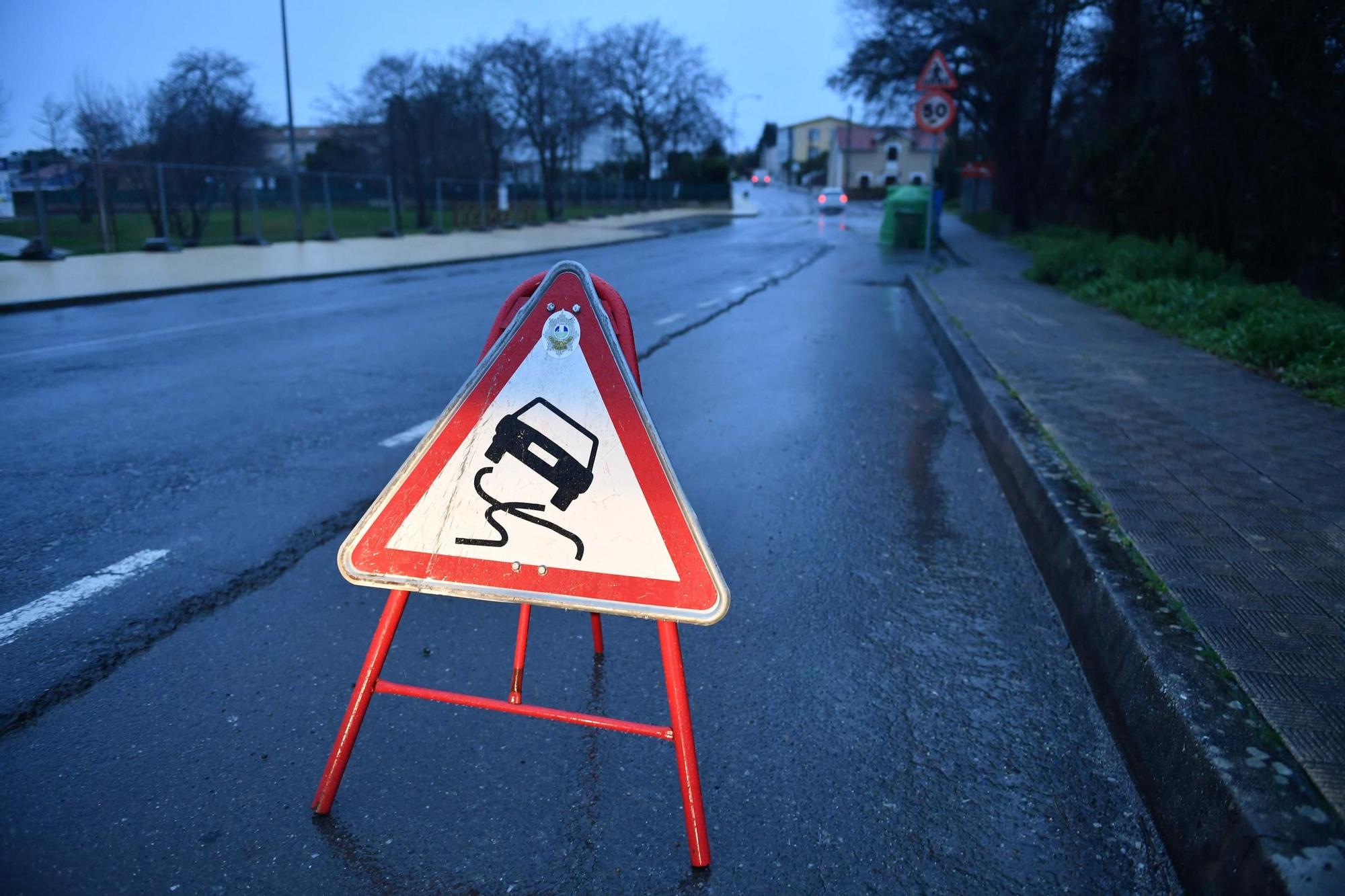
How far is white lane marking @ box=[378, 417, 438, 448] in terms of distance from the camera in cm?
588

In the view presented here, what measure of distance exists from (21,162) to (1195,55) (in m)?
17.8

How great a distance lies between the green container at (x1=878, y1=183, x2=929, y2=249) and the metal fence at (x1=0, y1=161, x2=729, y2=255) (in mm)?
14477

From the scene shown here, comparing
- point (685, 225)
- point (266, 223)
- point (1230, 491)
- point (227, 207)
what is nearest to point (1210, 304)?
point (1230, 491)

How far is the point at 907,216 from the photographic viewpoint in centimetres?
2573

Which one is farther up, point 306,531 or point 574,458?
point 574,458

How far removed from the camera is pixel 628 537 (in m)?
2.35

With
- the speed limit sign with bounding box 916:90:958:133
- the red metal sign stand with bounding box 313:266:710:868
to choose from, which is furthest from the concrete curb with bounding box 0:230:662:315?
the red metal sign stand with bounding box 313:266:710:868

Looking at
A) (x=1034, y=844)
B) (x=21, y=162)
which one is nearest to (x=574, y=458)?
(x=1034, y=844)

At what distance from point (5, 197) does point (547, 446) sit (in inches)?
683

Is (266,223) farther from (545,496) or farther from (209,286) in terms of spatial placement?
(545,496)

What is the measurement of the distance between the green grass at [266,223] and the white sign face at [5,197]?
303 mm

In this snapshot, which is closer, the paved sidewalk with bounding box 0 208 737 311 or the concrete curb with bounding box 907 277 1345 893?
the concrete curb with bounding box 907 277 1345 893

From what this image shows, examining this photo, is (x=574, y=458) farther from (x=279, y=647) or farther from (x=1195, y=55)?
(x=1195, y=55)

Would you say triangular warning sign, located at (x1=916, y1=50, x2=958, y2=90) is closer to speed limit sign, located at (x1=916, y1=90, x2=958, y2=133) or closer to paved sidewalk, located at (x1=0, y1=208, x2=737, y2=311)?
speed limit sign, located at (x1=916, y1=90, x2=958, y2=133)
